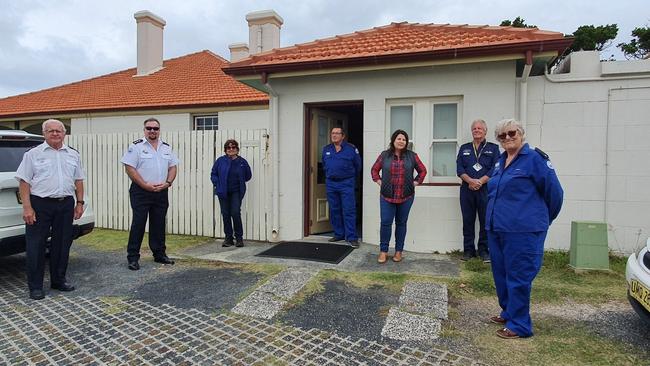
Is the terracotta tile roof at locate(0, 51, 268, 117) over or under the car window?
over

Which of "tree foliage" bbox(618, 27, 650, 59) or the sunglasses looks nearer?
the sunglasses

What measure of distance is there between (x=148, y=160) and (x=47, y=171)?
1.12 metres

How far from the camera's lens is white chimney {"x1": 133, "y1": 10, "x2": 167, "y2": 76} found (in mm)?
16062

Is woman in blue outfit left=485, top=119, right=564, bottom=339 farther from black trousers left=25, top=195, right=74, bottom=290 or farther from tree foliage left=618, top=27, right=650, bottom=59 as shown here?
tree foliage left=618, top=27, right=650, bottom=59

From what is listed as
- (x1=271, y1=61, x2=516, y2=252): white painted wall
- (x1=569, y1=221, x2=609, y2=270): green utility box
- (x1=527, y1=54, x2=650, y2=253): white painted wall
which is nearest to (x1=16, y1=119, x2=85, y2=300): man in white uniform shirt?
(x1=271, y1=61, x2=516, y2=252): white painted wall

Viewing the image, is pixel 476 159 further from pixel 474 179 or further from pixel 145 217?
pixel 145 217

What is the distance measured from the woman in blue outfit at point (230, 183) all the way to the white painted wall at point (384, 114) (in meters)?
0.74

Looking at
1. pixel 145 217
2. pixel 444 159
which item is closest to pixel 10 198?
pixel 145 217

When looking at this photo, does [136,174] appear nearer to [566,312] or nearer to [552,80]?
[566,312]

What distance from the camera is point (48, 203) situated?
401 cm

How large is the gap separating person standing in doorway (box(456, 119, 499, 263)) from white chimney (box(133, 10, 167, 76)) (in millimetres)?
14796

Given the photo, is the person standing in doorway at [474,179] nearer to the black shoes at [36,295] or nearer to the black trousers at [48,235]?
the black trousers at [48,235]

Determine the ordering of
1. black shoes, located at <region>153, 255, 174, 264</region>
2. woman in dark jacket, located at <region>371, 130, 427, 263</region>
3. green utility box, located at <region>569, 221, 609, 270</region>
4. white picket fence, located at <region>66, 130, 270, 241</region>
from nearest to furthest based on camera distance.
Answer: green utility box, located at <region>569, 221, 609, 270</region> < woman in dark jacket, located at <region>371, 130, 427, 263</region> < black shoes, located at <region>153, 255, 174, 264</region> < white picket fence, located at <region>66, 130, 270, 241</region>

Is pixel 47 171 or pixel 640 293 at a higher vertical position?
pixel 47 171
